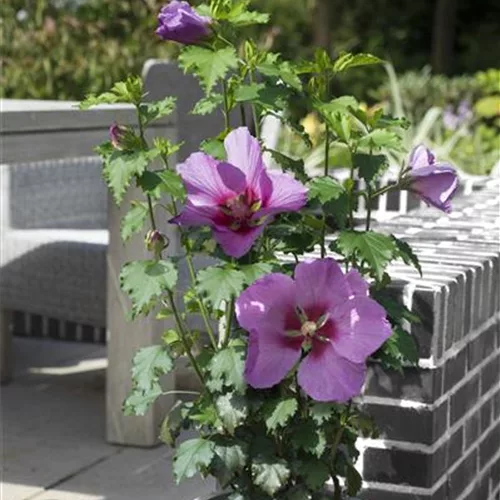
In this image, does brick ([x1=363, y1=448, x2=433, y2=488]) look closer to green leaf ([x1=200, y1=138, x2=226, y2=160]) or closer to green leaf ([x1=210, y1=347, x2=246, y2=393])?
green leaf ([x1=210, y1=347, x2=246, y2=393])

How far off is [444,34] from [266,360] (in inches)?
599

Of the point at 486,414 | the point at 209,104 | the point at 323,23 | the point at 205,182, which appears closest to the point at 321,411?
the point at 205,182

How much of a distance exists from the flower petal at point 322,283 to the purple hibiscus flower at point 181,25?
0.35 meters

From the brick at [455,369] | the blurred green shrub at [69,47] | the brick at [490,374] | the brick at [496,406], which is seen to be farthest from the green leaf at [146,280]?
the blurred green shrub at [69,47]

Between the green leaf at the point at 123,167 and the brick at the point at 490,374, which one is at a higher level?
the green leaf at the point at 123,167

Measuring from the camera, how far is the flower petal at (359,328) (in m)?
1.84

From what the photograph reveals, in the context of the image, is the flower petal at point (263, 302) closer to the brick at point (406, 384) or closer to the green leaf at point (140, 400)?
the green leaf at point (140, 400)

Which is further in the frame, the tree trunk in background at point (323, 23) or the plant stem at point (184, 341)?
the tree trunk in background at point (323, 23)

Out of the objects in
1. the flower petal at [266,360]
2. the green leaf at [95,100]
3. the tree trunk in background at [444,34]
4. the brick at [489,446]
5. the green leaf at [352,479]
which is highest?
the tree trunk in background at [444,34]

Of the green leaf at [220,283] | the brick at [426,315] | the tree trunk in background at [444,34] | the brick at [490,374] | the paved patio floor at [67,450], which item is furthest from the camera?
the tree trunk in background at [444,34]

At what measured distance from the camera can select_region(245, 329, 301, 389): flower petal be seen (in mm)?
1842

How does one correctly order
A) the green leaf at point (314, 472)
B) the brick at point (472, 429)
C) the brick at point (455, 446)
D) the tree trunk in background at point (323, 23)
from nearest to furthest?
the green leaf at point (314, 472)
the brick at point (455, 446)
the brick at point (472, 429)
the tree trunk in background at point (323, 23)

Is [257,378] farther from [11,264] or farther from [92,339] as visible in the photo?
[92,339]

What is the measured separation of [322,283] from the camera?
1.88 m
